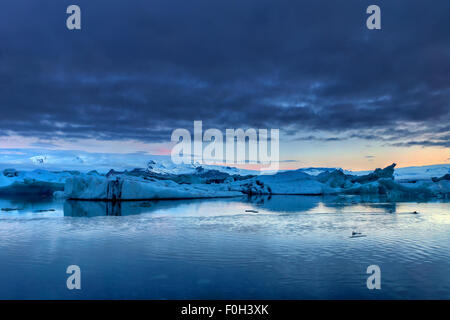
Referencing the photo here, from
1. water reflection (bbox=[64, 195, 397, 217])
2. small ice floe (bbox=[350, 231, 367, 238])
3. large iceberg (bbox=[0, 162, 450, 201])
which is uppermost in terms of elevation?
large iceberg (bbox=[0, 162, 450, 201])

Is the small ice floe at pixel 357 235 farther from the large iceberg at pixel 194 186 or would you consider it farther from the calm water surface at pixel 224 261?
the large iceberg at pixel 194 186

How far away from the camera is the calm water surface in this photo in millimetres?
3658

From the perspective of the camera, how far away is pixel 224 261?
489cm

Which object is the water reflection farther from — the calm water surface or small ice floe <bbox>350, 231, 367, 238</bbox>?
small ice floe <bbox>350, 231, 367, 238</bbox>

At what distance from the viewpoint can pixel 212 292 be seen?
3.62 metres

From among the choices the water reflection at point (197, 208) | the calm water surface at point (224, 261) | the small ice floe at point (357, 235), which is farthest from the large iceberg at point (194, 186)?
the small ice floe at point (357, 235)

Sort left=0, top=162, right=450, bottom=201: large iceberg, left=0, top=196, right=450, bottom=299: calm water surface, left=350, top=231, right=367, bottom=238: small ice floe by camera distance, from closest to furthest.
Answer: left=0, top=196, right=450, bottom=299: calm water surface
left=350, top=231, right=367, bottom=238: small ice floe
left=0, top=162, right=450, bottom=201: large iceberg

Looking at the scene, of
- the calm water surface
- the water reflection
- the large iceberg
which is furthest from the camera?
the large iceberg

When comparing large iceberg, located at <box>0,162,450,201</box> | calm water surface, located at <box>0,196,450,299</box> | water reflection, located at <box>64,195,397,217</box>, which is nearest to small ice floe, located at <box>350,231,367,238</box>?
calm water surface, located at <box>0,196,450,299</box>

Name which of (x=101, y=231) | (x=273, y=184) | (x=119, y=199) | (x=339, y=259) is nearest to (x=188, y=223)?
(x=101, y=231)

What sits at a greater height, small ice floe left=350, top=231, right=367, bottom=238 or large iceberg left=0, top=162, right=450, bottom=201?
large iceberg left=0, top=162, right=450, bottom=201

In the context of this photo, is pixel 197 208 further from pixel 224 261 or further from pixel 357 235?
pixel 224 261
